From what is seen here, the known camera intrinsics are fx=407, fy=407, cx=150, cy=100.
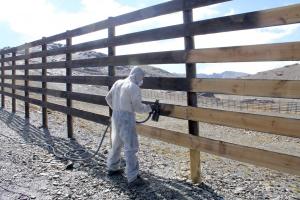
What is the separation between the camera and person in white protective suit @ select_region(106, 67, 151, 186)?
567 centimetres

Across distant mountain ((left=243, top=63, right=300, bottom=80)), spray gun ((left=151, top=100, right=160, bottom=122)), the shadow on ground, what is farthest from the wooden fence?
Result: distant mountain ((left=243, top=63, right=300, bottom=80))

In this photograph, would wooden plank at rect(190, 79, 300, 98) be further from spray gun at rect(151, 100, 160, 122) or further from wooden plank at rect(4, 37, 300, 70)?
spray gun at rect(151, 100, 160, 122)

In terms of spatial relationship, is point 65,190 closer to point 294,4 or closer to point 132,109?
point 132,109

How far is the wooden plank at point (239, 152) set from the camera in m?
4.41

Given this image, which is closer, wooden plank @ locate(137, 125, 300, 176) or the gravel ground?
wooden plank @ locate(137, 125, 300, 176)

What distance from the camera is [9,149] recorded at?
7.92 metres

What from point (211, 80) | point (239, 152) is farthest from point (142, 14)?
point (239, 152)

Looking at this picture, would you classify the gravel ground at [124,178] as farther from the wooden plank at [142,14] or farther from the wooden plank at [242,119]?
the wooden plank at [142,14]

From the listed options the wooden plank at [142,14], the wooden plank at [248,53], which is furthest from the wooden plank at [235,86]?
the wooden plank at [142,14]

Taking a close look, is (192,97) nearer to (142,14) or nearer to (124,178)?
(124,178)

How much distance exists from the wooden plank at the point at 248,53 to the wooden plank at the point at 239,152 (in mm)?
1054

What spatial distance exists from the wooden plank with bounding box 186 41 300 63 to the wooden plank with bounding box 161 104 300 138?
65cm

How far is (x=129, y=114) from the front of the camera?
19.2 ft

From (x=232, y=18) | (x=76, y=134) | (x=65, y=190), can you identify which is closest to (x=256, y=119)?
(x=232, y=18)
